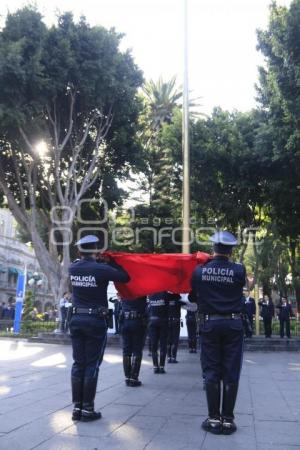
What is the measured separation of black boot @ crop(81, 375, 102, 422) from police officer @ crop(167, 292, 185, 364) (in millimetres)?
4046

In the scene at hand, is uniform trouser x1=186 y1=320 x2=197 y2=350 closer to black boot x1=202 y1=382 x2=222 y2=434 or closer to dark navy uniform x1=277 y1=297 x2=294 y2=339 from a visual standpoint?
dark navy uniform x1=277 y1=297 x2=294 y2=339

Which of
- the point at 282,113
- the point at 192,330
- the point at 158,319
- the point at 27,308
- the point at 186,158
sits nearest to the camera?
the point at 158,319

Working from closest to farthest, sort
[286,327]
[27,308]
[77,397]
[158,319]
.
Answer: [77,397]
[158,319]
[286,327]
[27,308]

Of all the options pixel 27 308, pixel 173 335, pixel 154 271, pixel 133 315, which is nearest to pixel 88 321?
pixel 154 271

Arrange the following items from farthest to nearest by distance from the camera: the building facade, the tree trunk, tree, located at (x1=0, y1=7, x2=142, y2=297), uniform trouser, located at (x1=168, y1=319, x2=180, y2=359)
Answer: the building facade < the tree trunk < tree, located at (x1=0, y1=7, x2=142, y2=297) < uniform trouser, located at (x1=168, y1=319, x2=180, y2=359)

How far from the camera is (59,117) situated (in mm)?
23016

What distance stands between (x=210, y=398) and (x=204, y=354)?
0.48m

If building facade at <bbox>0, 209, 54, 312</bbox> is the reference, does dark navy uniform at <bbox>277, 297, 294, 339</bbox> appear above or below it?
below

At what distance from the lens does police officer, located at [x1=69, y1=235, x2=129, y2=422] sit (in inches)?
234

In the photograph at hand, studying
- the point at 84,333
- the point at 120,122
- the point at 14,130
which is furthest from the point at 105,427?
the point at 120,122

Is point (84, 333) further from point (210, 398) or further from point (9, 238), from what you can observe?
point (9, 238)

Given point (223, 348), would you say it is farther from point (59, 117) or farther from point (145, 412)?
point (59, 117)

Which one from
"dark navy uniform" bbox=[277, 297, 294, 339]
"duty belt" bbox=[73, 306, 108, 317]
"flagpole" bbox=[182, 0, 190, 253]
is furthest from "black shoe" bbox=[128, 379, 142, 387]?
"dark navy uniform" bbox=[277, 297, 294, 339]

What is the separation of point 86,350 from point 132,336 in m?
2.51
